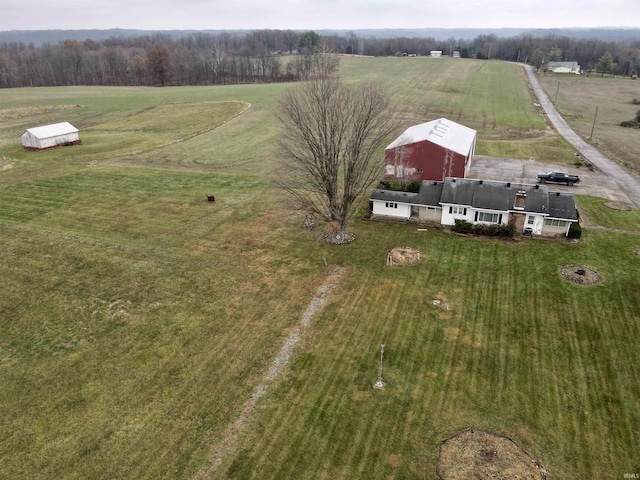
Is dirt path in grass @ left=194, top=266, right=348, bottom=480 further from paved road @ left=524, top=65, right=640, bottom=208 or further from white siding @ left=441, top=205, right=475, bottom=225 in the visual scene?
paved road @ left=524, top=65, right=640, bottom=208

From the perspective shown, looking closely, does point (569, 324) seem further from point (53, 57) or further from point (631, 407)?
point (53, 57)

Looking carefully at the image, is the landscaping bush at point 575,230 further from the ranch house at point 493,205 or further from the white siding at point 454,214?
the white siding at point 454,214

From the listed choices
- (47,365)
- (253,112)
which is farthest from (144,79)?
(47,365)

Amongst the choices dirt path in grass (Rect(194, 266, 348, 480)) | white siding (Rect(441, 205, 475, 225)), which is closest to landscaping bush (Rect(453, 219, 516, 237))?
white siding (Rect(441, 205, 475, 225))

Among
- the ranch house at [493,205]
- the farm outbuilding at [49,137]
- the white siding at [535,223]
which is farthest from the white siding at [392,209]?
the farm outbuilding at [49,137]

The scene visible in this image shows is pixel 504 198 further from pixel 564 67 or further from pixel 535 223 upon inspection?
pixel 564 67

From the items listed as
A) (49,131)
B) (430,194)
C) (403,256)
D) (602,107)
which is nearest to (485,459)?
(403,256)
